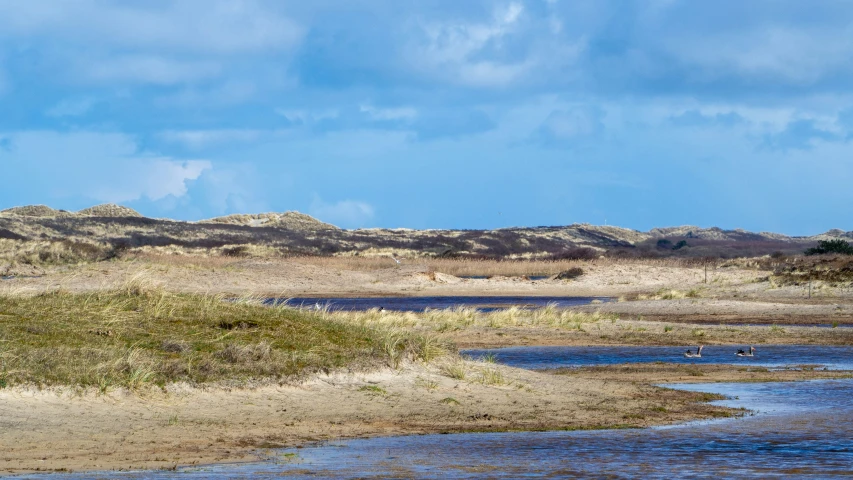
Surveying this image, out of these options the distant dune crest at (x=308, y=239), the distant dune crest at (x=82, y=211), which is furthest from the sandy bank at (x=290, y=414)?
the distant dune crest at (x=82, y=211)

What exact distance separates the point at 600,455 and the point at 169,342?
272 inches

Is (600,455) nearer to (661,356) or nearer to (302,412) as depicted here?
(302,412)

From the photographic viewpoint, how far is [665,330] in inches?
1157

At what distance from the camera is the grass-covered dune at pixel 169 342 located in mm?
13438

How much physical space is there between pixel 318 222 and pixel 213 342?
141250 millimetres

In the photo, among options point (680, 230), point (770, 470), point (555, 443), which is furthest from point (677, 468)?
point (680, 230)

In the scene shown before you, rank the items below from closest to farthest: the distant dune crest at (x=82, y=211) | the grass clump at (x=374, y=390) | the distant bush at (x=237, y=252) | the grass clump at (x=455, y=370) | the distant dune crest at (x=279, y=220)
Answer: the grass clump at (x=374, y=390)
the grass clump at (x=455, y=370)
the distant bush at (x=237, y=252)
the distant dune crest at (x=82, y=211)
the distant dune crest at (x=279, y=220)

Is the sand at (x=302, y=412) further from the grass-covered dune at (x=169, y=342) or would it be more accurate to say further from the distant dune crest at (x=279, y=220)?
the distant dune crest at (x=279, y=220)

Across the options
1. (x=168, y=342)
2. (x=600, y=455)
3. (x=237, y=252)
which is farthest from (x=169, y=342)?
(x=237, y=252)

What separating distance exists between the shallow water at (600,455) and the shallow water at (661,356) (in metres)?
7.79

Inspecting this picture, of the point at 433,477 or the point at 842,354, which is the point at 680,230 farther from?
the point at 433,477

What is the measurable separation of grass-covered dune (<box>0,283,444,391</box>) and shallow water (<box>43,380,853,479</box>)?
328 centimetres

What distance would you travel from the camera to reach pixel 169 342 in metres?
15.1

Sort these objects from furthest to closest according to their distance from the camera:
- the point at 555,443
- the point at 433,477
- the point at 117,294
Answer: the point at 117,294 < the point at 555,443 < the point at 433,477
